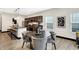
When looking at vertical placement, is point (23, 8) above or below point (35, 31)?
above

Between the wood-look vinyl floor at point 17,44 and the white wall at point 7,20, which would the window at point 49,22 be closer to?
the wood-look vinyl floor at point 17,44

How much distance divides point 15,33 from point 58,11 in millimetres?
948

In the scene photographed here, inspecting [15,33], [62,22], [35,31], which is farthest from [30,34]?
[62,22]

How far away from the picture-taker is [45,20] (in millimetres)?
1970

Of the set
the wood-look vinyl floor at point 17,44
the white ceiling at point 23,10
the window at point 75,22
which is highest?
the white ceiling at point 23,10

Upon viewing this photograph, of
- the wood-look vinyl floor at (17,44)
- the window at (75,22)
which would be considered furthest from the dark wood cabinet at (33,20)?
the window at (75,22)

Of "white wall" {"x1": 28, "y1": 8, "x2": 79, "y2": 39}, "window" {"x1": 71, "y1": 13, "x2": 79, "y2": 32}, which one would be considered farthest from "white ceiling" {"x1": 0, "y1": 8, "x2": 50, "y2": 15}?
"window" {"x1": 71, "y1": 13, "x2": 79, "y2": 32}

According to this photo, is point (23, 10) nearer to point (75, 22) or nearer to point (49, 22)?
point (49, 22)

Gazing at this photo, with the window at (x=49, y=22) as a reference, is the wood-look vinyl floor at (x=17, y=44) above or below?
below

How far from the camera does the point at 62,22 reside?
6.41ft

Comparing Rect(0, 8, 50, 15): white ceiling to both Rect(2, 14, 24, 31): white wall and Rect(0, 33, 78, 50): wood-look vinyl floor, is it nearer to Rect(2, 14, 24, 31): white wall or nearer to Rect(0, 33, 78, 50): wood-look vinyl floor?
Rect(2, 14, 24, 31): white wall
